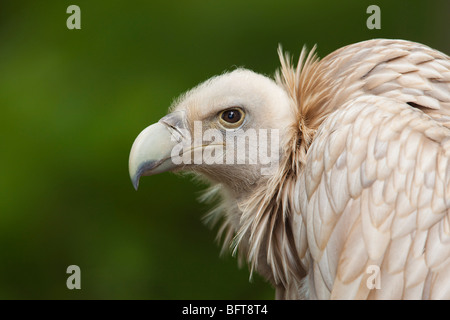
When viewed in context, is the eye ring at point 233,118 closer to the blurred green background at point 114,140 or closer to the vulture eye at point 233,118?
the vulture eye at point 233,118

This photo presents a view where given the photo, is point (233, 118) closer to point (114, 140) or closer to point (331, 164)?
point (331, 164)

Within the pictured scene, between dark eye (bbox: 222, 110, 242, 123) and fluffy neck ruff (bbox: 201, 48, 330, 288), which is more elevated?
dark eye (bbox: 222, 110, 242, 123)

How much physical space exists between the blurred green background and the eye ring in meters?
1.42

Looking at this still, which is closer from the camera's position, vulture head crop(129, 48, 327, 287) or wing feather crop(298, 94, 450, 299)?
wing feather crop(298, 94, 450, 299)

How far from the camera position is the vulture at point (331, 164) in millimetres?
1516

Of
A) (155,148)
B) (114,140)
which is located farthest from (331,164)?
(114,140)

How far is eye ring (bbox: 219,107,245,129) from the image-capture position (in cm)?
196

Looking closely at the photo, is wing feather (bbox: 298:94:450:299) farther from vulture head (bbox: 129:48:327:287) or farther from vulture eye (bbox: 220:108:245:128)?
vulture eye (bbox: 220:108:245:128)

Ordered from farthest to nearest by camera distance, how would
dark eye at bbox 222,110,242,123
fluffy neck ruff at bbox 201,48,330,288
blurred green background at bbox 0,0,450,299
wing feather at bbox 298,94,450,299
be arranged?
blurred green background at bbox 0,0,450,299 < dark eye at bbox 222,110,242,123 < fluffy neck ruff at bbox 201,48,330,288 < wing feather at bbox 298,94,450,299

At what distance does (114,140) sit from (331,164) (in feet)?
6.17

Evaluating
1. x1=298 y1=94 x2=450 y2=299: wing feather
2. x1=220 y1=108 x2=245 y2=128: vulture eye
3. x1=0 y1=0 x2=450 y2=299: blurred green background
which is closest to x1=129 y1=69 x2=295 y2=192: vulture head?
x1=220 y1=108 x2=245 y2=128: vulture eye

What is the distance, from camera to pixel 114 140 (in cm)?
332

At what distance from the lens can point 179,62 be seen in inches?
138

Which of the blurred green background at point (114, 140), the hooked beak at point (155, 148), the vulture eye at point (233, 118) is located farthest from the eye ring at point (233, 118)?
the blurred green background at point (114, 140)
